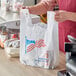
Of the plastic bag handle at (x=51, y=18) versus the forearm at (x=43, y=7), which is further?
the forearm at (x=43, y=7)

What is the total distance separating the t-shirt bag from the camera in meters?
1.11

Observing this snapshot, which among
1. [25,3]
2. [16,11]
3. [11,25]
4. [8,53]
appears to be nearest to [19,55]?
[8,53]

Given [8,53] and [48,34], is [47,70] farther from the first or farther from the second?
[8,53]

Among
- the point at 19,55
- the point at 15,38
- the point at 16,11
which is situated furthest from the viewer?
the point at 16,11

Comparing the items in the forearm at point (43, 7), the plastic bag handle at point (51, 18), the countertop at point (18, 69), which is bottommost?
the countertop at point (18, 69)

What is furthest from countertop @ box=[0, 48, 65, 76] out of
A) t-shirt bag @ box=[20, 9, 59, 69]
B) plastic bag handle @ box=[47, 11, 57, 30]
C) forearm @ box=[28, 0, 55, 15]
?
forearm @ box=[28, 0, 55, 15]

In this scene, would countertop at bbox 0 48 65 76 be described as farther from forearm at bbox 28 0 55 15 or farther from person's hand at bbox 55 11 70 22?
forearm at bbox 28 0 55 15

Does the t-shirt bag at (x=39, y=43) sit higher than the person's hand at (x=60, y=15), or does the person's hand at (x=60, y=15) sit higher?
the person's hand at (x=60, y=15)

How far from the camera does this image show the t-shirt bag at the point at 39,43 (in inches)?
43.8

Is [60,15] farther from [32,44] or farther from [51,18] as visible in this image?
[32,44]

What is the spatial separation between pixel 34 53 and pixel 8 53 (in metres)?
0.23

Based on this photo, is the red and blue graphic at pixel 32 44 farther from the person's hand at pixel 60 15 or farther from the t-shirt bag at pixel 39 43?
the person's hand at pixel 60 15

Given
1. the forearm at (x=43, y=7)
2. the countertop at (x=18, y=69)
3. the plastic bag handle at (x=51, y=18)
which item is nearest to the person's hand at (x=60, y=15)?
the plastic bag handle at (x=51, y=18)

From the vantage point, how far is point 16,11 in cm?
267
